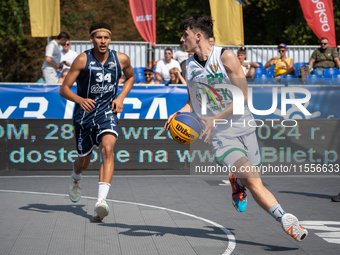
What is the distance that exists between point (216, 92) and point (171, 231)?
65.9 inches

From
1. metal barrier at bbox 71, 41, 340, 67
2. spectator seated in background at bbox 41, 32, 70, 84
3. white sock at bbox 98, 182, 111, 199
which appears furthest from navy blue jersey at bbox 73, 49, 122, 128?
metal barrier at bbox 71, 41, 340, 67

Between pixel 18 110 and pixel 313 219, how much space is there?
6.91m

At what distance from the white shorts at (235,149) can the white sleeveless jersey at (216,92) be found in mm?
53

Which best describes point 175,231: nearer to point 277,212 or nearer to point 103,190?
point 103,190

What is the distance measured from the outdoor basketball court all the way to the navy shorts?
0.89 meters

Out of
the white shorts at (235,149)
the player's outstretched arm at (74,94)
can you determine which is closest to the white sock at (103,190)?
the player's outstretched arm at (74,94)

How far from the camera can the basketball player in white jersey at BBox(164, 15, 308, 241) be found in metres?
4.89

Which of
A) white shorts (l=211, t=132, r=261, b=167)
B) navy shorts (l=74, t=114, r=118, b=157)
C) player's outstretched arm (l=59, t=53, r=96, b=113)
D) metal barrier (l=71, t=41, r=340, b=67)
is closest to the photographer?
white shorts (l=211, t=132, r=261, b=167)

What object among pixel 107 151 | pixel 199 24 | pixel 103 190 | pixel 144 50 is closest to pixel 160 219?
pixel 103 190

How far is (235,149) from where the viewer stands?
498 centimetres

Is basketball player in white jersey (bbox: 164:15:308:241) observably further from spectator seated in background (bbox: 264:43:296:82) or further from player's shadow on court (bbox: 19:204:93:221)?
spectator seated in background (bbox: 264:43:296:82)

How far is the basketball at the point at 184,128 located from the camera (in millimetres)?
5398

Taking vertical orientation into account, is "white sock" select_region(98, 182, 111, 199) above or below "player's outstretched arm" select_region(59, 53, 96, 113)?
below

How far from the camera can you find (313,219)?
6.35 m
